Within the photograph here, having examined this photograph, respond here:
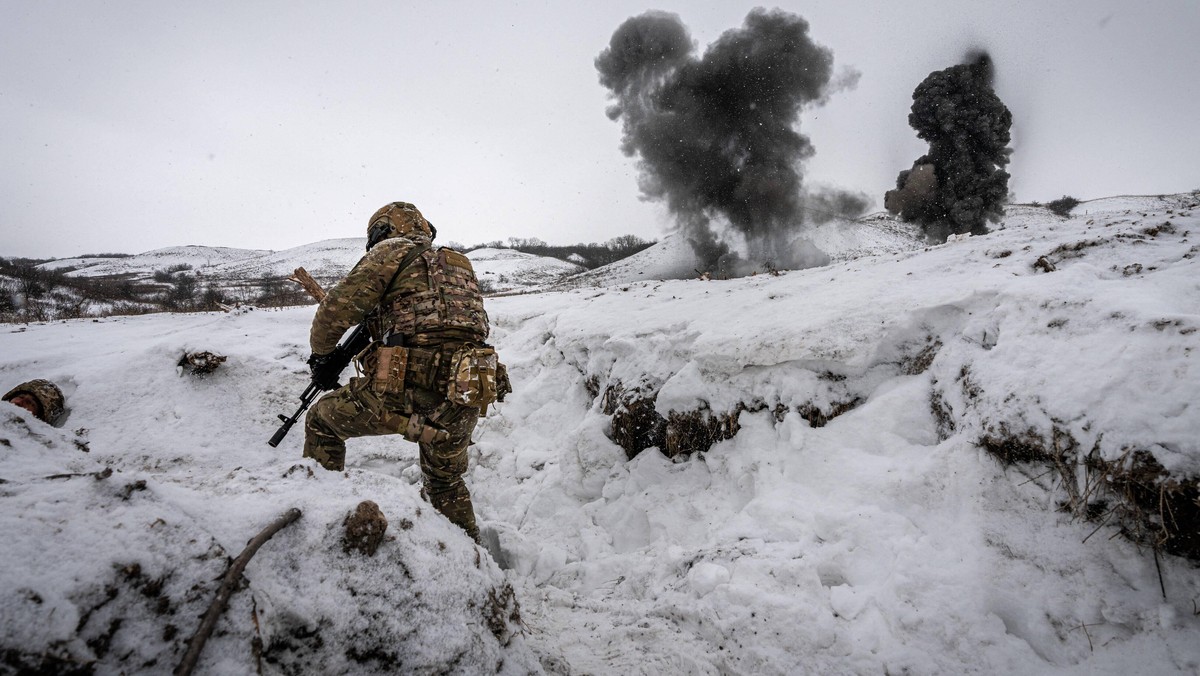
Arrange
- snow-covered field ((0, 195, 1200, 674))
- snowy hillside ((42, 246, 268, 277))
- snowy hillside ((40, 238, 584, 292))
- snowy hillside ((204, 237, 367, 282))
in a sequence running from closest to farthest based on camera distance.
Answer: snow-covered field ((0, 195, 1200, 674)), snowy hillside ((40, 238, 584, 292)), snowy hillside ((204, 237, 367, 282)), snowy hillside ((42, 246, 268, 277))

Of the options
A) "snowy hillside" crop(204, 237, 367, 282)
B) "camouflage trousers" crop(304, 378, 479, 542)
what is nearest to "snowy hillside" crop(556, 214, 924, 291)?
"camouflage trousers" crop(304, 378, 479, 542)

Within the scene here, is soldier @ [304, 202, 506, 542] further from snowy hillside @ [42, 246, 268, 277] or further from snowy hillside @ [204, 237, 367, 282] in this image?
snowy hillside @ [42, 246, 268, 277]

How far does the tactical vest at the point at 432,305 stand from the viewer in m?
3.12

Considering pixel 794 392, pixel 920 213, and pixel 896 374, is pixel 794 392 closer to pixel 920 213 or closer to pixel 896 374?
pixel 896 374

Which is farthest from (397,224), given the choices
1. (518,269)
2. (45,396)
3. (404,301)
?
(518,269)

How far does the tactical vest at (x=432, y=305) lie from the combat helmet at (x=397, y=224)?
0.40m

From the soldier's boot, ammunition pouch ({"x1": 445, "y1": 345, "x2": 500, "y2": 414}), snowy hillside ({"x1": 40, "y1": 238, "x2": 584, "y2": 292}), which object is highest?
snowy hillside ({"x1": 40, "y1": 238, "x2": 584, "y2": 292})

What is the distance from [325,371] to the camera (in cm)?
364

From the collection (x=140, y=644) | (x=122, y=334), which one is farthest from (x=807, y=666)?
(x=122, y=334)

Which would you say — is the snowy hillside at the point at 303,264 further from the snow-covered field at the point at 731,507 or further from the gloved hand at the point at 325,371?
the snow-covered field at the point at 731,507

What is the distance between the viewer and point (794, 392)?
3.62 meters

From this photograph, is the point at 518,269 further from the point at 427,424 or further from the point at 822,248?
the point at 427,424

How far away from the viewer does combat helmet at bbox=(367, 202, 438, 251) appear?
11.8ft

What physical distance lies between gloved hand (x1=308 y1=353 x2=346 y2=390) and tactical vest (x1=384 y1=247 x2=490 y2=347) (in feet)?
2.53
